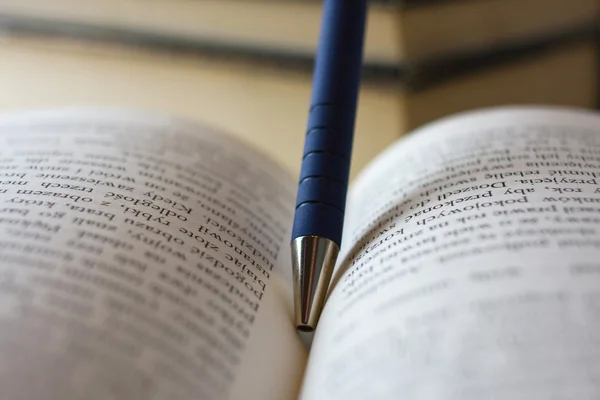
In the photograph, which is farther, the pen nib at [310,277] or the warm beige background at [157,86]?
the warm beige background at [157,86]

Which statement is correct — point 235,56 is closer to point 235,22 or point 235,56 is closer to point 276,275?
point 235,22

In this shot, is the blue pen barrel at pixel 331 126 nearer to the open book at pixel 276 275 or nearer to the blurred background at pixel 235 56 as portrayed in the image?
the open book at pixel 276 275

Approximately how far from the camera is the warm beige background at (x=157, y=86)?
1.96 ft

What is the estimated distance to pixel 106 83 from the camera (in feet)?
2.00

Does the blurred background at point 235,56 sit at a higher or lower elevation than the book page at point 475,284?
higher

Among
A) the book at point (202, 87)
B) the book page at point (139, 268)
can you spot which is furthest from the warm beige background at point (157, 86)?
the book page at point (139, 268)

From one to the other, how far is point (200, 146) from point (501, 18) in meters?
0.37

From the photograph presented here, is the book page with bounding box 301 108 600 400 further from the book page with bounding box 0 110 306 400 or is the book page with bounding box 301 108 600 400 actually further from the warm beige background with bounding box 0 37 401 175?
the warm beige background with bounding box 0 37 401 175

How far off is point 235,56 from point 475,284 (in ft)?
1.34

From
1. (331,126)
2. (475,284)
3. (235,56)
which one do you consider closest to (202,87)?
(235,56)

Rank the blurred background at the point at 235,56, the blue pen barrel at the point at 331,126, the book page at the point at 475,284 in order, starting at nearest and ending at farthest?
1. the book page at the point at 475,284
2. the blue pen barrel at the point at 331,126
3. the blurred background at the point at 235,56

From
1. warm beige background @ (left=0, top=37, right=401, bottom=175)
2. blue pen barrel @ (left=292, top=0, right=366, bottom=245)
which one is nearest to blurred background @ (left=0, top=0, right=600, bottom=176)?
warm beige background @ (left=0, top=37, right=401, bottom=175)

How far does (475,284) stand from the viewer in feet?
0.88

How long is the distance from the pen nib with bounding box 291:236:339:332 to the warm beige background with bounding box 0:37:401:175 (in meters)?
0.27
